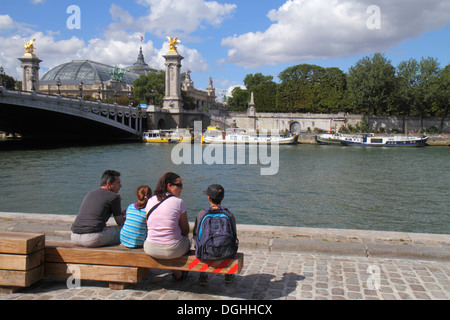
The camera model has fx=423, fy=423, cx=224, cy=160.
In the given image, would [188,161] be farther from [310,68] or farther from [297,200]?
[310,68]

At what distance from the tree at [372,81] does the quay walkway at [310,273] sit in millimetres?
49496

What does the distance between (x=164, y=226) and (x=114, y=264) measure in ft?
1.97

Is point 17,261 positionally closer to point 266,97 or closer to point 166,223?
point 166,223

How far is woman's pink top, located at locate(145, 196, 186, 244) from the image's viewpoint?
12.6ft

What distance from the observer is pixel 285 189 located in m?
15.5

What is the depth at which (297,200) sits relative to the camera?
532 inches

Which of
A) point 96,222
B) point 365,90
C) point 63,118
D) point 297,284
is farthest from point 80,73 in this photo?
point 297,284

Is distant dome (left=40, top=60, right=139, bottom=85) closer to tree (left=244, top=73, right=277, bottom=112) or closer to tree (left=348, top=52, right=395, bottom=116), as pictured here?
tree (left=244, top=73, right=277, bottom=112)

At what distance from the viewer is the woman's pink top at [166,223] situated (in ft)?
A: 12.6

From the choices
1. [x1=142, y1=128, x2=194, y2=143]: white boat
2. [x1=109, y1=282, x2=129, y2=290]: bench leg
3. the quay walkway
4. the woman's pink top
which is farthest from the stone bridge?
the woman's pink top

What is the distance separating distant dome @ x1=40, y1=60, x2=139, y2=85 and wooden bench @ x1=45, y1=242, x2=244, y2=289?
313 feet

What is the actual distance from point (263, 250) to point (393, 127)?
5791cm

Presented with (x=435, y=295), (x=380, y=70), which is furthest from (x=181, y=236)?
(x=380, y=70)

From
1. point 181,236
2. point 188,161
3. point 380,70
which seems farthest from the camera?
point 380,70
